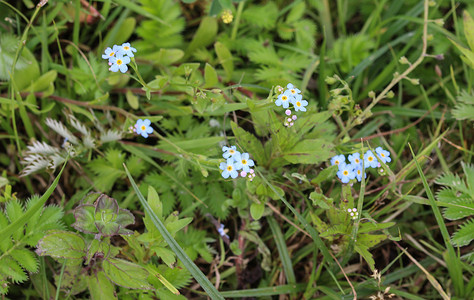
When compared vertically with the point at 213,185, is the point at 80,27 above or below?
above

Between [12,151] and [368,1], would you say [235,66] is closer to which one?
[368,1]

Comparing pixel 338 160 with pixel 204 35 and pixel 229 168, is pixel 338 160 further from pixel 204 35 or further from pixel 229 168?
pixel 204 35

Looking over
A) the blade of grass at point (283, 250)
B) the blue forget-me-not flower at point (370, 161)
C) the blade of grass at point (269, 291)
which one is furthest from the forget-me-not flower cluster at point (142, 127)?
the blue forget-me-not flower at point (370, 161)

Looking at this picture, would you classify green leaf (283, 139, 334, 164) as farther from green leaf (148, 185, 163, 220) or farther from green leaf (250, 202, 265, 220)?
green leaf (148, 185, 163, 220)

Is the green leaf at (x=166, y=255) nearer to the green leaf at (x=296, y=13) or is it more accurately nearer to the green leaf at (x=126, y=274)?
the green leaf at (x=126, y=274)

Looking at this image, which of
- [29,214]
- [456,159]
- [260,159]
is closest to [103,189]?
[29,214]

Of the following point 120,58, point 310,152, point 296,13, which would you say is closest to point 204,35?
point 296,13
